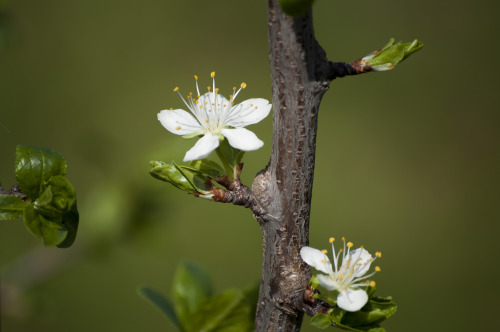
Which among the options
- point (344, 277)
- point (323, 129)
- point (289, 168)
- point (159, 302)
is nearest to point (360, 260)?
point (344, 277)

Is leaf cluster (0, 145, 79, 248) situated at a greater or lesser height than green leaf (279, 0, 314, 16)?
lesser

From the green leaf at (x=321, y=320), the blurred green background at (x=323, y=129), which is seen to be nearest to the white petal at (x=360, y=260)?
the green leaf at (x=321, y=320)

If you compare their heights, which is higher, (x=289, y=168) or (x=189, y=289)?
(x=289, y=168)

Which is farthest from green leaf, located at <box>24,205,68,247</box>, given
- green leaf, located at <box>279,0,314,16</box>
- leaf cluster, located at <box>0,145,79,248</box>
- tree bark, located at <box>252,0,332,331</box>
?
green leaf, located at <box>279,0,314,16</box>

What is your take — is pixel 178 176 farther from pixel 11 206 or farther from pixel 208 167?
pixel 11 206

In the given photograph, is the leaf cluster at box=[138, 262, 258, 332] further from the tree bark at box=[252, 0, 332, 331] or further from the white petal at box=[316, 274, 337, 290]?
the white petal at box=[316, 274, 337, 290]

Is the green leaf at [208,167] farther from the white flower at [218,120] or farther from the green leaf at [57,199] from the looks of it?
the green leaf at [57,199]

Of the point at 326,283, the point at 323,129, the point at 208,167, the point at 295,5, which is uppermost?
the point at 323,129
